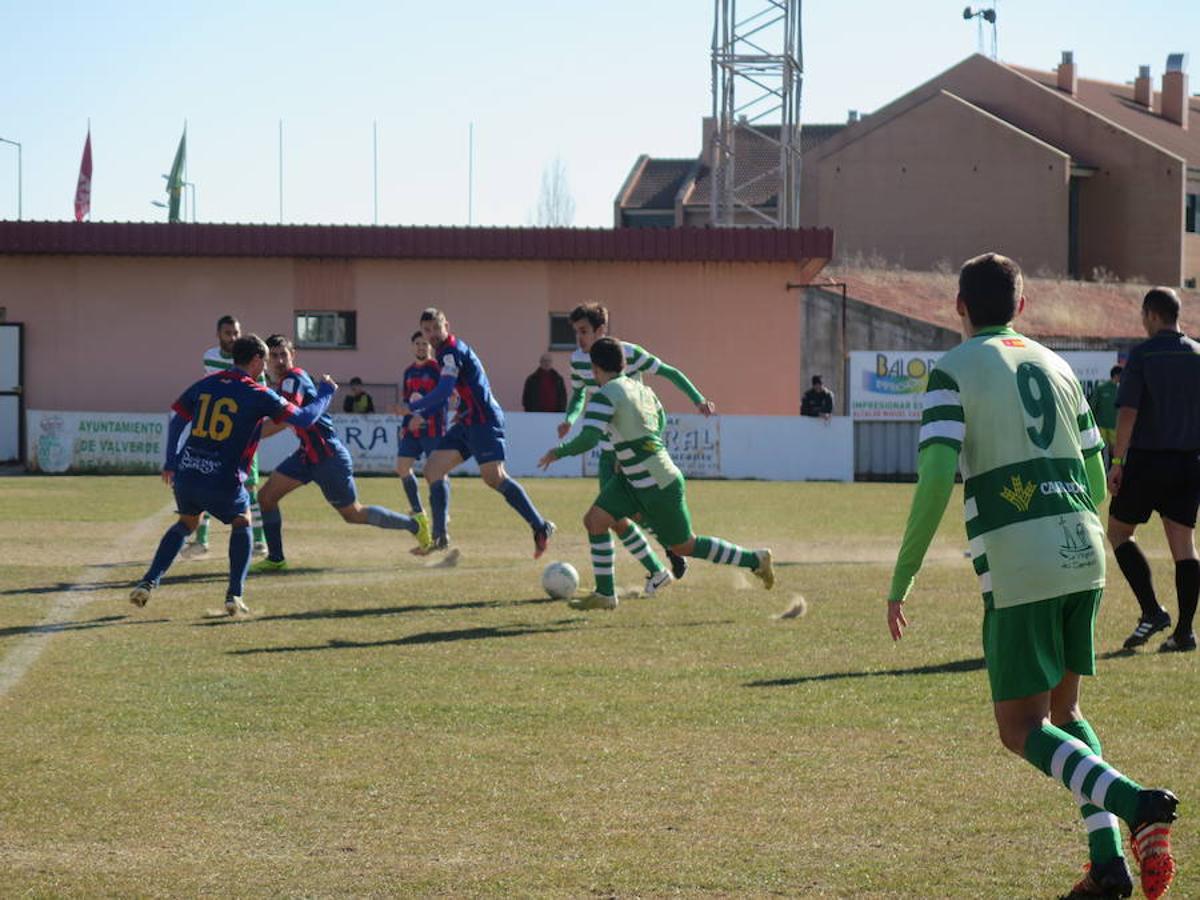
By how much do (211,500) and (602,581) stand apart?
8.80ft

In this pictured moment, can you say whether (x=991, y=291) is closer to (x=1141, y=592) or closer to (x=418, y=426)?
(x=1141, y=592)

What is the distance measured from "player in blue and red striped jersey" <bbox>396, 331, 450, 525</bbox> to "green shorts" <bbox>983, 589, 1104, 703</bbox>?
35.5 ft

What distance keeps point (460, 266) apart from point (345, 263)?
7.32 feet

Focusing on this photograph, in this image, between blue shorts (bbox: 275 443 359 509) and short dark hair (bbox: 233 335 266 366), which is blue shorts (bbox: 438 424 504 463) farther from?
short dark hair (bbox: 233 335 266 366)

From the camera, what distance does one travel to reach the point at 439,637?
1055 cm

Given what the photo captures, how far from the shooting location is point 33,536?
55.4 feet

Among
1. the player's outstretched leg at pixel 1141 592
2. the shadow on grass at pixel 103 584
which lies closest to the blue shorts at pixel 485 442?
the shadow on grass at pixel 103 584

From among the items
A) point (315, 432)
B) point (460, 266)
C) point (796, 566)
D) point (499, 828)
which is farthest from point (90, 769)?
point (460, 266)

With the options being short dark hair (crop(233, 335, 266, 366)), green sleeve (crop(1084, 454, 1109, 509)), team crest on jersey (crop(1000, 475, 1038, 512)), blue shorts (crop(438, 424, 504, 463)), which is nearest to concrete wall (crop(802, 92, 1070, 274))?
blue shorts (crop(438, 424, 504, 463))

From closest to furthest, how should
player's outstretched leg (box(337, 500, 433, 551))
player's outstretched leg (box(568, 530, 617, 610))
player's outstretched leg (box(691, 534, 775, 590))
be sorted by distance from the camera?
player's outstretched leg (box(691, 534, 775, 590)), player's outstretched leg (box(568, 530, 617, 610)), player's outstretched leg (box(337, 500, 433, 551))

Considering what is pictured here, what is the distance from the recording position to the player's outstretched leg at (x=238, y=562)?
11.3 meters

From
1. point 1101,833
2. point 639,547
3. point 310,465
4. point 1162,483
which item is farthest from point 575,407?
point 1101,833

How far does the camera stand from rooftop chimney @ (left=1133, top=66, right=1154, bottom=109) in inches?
2763

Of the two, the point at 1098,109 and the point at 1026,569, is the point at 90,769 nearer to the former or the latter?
the point at 1026,569
